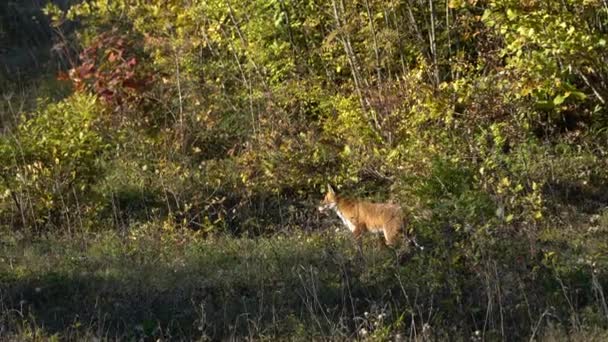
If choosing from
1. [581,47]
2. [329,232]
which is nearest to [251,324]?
[329,232]

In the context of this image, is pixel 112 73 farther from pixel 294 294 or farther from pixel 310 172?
pixel 294 294

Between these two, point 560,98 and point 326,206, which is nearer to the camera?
point 326,206

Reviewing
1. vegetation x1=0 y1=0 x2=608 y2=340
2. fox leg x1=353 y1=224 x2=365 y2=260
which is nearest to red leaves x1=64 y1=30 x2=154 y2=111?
vegetation x1=0 y1=0 x2=608 y2=340

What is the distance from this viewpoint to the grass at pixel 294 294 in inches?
317

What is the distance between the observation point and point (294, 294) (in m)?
8.93

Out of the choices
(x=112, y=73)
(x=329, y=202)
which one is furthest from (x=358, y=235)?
(x=112, y=73)

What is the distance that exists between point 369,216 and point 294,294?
194cm

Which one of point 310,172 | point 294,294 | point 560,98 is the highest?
point 294,294

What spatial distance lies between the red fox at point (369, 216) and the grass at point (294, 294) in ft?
0.77

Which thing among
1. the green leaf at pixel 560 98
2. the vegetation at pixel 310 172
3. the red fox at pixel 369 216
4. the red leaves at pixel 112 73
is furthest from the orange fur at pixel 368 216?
the red leaves at pixel 112 73

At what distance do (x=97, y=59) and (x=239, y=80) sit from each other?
2160 mm

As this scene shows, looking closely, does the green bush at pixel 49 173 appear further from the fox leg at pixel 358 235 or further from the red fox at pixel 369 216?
the fox leg at pixel 358 235

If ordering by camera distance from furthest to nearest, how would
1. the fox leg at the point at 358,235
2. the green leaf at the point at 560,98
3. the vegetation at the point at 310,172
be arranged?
the green leaf at the point at 560,98 → the fox leg at the point at 358,235 → the vegetation at the point at 310,172

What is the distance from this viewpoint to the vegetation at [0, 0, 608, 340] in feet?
28.3
